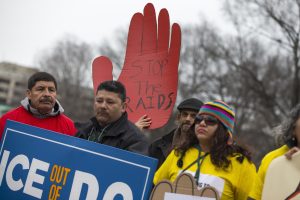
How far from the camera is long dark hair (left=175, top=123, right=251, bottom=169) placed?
3420 mm

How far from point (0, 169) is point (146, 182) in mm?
1282

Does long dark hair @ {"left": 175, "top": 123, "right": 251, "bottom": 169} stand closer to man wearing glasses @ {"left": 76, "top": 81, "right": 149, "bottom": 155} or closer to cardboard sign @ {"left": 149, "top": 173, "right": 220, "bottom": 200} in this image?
man wearing glasses @ {"left": 76, "top": 81, "right": 149, "bottom": 155}

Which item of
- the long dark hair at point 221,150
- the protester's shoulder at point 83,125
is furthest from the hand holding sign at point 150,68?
the long dark hair at point 221,150

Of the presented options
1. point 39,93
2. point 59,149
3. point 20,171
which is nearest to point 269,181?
point 59,149

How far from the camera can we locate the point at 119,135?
3742 mm

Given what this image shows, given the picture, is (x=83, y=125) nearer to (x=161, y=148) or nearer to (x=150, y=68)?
(x=161, y=148)

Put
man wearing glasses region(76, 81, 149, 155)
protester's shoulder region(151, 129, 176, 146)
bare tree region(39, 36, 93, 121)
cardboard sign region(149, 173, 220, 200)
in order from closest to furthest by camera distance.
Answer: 1. cardboard sign region(149, 173, 220, 200)
2. man wearing glasses region(76, 81, 149, 155)
3. protester's shoulder region(151, 129, 176, 146)
4. bare tree region(39, 36, 93, 121)

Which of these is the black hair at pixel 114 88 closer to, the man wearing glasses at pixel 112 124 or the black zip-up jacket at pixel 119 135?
the man wearing glasses at pixel 112 124

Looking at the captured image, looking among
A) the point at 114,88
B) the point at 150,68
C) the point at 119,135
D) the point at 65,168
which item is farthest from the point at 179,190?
the point at 150,68

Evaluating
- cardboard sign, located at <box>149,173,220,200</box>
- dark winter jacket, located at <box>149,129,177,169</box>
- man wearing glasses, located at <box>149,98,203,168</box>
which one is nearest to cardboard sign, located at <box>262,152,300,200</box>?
cardboard sign, located at <box>149,173,220,200</box>

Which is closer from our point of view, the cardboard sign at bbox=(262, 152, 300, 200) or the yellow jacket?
the cardboard sign at bbox=(262, 152, 300, 200)

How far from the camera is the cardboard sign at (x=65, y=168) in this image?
299 centimetres

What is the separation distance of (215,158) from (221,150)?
80 mm

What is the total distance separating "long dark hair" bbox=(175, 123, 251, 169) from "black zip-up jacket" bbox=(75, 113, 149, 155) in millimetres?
274
